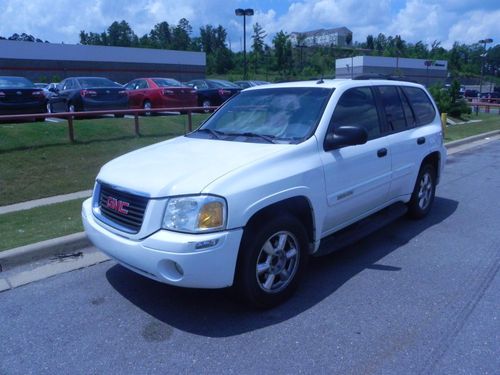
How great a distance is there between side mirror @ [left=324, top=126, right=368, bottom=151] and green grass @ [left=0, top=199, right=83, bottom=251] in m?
2.97

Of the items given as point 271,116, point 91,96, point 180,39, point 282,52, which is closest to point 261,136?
point 271,116

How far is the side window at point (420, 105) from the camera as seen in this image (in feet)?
19.2

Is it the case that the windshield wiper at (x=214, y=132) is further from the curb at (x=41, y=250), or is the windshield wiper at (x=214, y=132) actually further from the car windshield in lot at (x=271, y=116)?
the curb at (x=41, y=250)

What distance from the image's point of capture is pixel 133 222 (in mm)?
3551

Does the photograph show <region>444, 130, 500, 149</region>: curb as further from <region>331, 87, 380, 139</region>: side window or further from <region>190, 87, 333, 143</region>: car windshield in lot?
<region>190, 87, 333, 143</region>: car windshield in lot

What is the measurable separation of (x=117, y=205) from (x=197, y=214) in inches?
32.0

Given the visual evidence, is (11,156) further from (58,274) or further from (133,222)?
(133,222)

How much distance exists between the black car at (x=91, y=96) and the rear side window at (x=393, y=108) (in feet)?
33.4

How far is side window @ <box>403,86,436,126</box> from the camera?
5.85 m

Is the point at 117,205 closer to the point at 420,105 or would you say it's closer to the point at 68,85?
the point at 420,105

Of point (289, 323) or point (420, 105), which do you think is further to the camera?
point (420, 105)

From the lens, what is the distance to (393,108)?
5395 mm

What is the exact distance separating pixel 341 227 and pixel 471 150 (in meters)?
9.96

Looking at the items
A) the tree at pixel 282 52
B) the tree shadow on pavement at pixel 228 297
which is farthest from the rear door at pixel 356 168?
the tree at pixel 282 52
